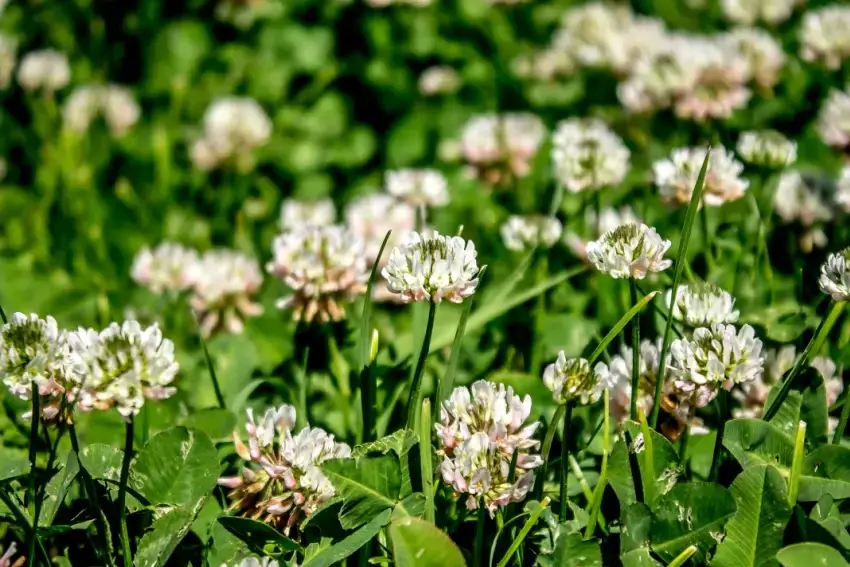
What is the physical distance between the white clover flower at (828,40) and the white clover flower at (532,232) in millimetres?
839

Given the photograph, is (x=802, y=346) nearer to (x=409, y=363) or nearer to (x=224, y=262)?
(x=409, y=363)

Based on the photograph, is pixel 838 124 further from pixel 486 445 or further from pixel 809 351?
pixel 486 445

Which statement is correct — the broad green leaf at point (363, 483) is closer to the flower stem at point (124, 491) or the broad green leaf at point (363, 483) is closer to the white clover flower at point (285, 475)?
the white clover flower at point (285, 475)

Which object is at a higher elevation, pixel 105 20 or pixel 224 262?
pixel 105 20

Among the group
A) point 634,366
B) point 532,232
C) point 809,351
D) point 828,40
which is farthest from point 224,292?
point 828,40

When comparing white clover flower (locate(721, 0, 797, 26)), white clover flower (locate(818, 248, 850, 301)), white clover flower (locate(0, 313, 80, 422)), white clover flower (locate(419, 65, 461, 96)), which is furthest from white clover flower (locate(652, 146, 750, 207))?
white clover flower (locate(721, 0, 797, 26))

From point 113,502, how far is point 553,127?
5.59ft

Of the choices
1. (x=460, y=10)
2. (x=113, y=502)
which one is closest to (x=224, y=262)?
(x=113, y=502)

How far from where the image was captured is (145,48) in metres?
2.88

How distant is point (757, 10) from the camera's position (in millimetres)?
2576

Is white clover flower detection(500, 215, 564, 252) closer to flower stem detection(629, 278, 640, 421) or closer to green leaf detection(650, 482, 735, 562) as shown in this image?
flower stem detection(629, 278, 640, 421)

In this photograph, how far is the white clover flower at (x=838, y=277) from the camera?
3.22 ft

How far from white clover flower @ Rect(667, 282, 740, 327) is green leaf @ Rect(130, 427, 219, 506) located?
0.54 m

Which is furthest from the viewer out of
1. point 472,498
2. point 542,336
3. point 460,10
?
point 460,10
